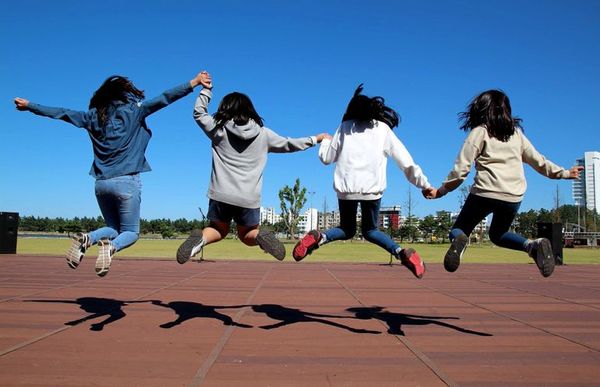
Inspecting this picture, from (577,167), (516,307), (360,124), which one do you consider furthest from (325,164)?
(516,307)

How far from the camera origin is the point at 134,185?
4.69 metres

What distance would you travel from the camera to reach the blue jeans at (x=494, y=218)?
15.2ft

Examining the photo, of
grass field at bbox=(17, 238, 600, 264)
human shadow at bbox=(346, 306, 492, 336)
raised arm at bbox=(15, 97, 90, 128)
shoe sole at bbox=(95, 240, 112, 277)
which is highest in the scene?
raised arm at bbox=(15, 97, 90, 128)

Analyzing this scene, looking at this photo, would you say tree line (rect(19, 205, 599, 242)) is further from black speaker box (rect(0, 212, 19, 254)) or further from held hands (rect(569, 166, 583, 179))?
held hands (rect(569, 166, 583, 179))

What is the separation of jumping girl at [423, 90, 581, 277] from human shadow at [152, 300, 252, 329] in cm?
244

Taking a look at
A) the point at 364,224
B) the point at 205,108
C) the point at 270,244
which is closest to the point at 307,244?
the point at 270,244

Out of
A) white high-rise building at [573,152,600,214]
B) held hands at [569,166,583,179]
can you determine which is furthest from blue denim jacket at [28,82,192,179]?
white high-rise building at [573,152,600,214]

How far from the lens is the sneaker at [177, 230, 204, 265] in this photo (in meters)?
4.32

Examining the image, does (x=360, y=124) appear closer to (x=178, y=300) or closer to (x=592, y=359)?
(x=592, y=359)

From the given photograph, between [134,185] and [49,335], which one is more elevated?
[134,185]

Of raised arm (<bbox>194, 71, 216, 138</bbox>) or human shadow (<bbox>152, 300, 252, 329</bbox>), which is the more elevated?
raised arm (<bbox>194, 71, 216, 138</bbox>)

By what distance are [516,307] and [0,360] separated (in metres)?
6.00

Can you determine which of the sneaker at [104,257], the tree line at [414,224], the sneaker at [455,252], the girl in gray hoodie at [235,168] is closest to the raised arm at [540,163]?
the sneaker at [455,252]

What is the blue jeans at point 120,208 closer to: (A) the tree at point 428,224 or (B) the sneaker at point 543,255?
(B) the sneaker at point 543,255
